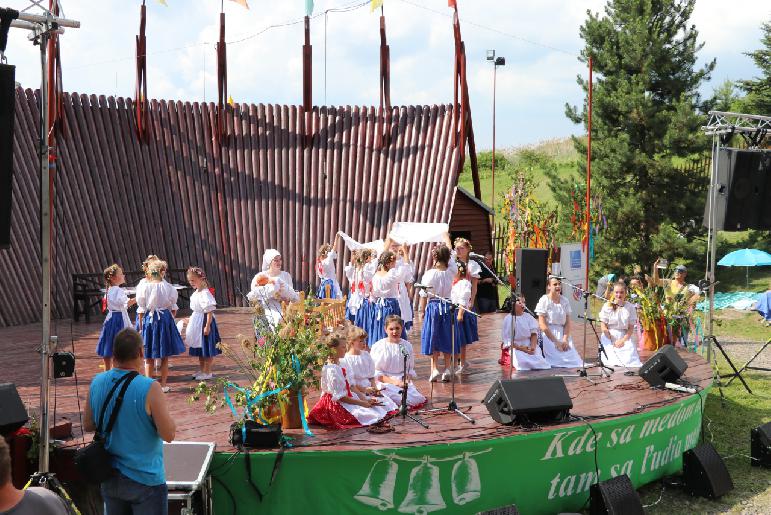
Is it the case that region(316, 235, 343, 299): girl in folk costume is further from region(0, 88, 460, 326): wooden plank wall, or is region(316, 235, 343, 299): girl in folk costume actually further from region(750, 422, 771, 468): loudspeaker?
region(750, 422, 771, 468): loudspeaker

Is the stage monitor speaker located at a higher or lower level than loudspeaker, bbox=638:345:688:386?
higher

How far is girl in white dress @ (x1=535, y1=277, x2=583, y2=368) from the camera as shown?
960cm

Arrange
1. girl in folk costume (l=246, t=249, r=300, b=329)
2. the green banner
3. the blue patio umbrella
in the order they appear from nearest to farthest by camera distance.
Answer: the green banner < girl in folk costume (l=246, t=249, r=300, b=329) < the blue patio umbrella

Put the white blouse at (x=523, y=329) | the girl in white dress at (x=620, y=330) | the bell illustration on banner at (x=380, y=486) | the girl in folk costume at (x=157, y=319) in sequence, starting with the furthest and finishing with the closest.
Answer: the girl in white dress at (x=620, y=330) → the white blouse at (x=523, y=329) → the girl in folk costume at (x=157, y=319) → the bell illustration on banner at (x=380, y=486)

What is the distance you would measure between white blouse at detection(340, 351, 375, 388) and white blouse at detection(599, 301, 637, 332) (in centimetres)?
377

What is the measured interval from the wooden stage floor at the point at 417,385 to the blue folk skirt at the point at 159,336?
448mm

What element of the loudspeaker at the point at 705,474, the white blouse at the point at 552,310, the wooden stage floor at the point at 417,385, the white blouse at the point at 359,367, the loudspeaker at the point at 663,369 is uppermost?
the white blouse at the point at 552,310

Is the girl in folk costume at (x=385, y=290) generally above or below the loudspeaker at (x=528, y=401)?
above

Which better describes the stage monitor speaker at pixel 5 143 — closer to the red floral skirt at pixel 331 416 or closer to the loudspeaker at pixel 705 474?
the red floral skirt at pixel 331 416

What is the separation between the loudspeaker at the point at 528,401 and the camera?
23.0ft

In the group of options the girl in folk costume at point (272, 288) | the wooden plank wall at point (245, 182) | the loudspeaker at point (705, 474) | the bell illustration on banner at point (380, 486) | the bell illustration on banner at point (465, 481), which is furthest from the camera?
the wooden plank wall at point (245, 182)

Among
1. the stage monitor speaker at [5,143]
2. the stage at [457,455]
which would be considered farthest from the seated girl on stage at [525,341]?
the stage monitor speaker at [5,143]

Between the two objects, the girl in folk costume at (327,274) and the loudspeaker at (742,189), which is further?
the girl in folk costume at (327,274)


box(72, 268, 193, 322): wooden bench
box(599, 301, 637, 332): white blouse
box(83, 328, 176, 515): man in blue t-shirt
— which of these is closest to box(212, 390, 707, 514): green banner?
box(83, 328, 176, 515): man in blue t-shirt
